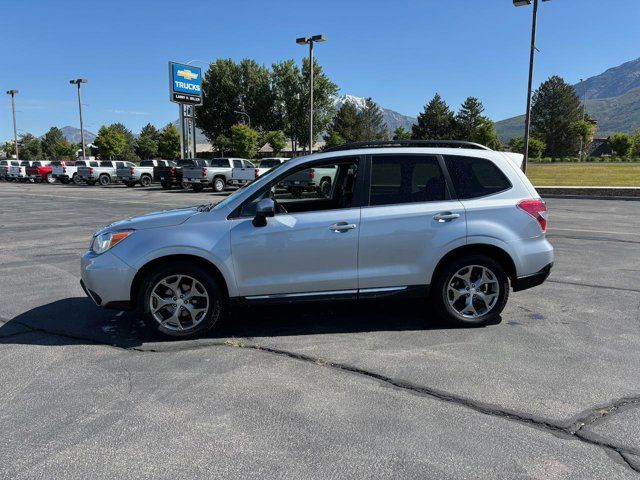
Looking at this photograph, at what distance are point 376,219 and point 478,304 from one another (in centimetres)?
142

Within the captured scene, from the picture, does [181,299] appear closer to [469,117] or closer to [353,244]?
[353,244]

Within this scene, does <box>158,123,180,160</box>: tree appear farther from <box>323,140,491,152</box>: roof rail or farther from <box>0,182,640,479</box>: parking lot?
<box>323,140,491,152</box>: roof rail

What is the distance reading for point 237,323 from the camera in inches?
202

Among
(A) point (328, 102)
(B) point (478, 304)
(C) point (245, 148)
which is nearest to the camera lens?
(B) point (478, 304)

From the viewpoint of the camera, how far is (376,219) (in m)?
4.63

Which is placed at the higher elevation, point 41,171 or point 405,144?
point 405,144

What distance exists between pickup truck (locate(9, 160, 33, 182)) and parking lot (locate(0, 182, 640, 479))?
44.2 metres

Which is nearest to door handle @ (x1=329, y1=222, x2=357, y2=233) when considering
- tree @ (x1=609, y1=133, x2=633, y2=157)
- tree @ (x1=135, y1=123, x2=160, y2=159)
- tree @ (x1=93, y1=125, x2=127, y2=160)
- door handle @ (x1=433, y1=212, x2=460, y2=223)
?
door handle @ (x1=433, y1=212, x2=460, y2=223)

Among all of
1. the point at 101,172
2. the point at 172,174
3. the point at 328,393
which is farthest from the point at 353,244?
the point at 101,172

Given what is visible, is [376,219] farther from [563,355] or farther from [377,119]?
[377,119]

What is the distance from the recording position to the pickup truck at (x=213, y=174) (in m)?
26.5

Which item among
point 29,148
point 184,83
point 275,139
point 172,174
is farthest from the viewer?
point 29,148

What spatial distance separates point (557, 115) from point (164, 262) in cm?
11769

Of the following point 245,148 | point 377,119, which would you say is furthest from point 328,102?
point 377,119
